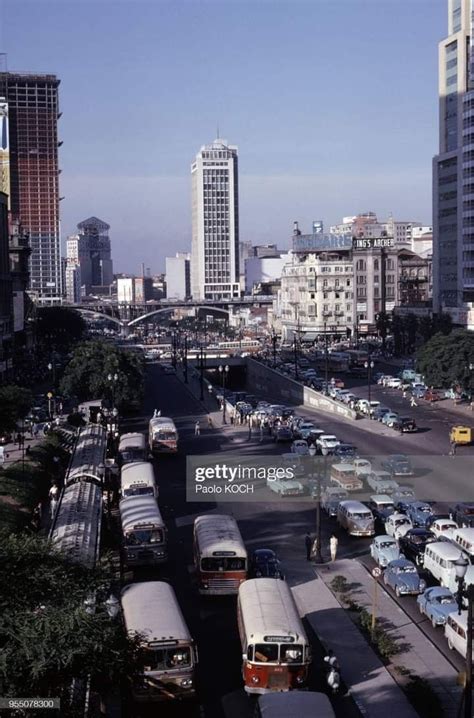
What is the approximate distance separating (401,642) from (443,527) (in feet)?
24.8

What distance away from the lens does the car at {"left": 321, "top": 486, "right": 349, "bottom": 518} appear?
1190 inches

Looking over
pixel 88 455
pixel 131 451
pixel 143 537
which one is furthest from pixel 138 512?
pixel 131 451

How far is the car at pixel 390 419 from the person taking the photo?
4897 cm

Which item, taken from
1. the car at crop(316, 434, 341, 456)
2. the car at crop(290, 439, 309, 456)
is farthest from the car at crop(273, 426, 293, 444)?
the car at crop(290, 439, 309, 456)

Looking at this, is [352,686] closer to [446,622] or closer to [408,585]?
[446,622]

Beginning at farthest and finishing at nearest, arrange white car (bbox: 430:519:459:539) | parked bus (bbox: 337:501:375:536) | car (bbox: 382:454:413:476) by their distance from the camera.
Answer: car (bbox: 382:454:413:476) → parked bus (bbox: 337:501:375:536) → white car (bbox: 430:519:459:539)

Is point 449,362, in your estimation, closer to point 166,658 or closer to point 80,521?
point 80,521

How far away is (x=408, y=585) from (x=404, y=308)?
85.1m

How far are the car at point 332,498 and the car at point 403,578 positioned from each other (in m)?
6.54

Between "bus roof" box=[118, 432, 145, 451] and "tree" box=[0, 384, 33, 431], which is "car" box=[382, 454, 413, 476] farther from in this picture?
"tree" box=[0, 384, 33, 431]

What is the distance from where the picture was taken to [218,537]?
22875mm

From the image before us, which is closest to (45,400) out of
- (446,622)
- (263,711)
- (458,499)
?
(458,499)

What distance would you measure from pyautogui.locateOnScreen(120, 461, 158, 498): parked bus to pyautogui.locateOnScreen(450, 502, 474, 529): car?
8.78 meters

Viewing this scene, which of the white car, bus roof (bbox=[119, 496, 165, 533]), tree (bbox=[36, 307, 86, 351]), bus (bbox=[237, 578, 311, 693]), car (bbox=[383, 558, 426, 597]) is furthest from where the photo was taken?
tree (bbox=[36, 307, 86, 351])
